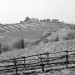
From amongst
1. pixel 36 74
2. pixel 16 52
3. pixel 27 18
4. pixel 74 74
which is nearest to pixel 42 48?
pixel 16 52

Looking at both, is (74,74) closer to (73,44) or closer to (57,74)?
(57,74)

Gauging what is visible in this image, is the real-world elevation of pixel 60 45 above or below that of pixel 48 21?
below

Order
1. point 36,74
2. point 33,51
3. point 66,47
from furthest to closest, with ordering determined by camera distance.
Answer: point 33,51 → point 66,47 → point 36,74

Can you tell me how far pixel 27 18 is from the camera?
134 m

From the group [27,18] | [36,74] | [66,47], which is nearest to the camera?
[36,74]

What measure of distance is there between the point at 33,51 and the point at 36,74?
49.3ft

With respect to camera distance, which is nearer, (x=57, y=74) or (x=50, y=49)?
(x=57, y=74)

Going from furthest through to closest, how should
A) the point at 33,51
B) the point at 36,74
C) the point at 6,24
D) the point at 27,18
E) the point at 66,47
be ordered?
the point at 27,18, the point at 6,24, the point at 33,51, the point at 66,47, the point at 36,74

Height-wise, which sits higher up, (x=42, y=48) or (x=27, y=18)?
(x=27, y=18)

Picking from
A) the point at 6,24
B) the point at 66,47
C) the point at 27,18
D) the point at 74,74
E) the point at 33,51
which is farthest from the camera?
the point at 27,18

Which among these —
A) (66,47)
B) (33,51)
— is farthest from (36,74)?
(33,51)

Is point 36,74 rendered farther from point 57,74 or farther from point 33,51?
point 33,51

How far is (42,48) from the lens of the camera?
85.8 feet

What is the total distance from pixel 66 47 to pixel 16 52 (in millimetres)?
6901
